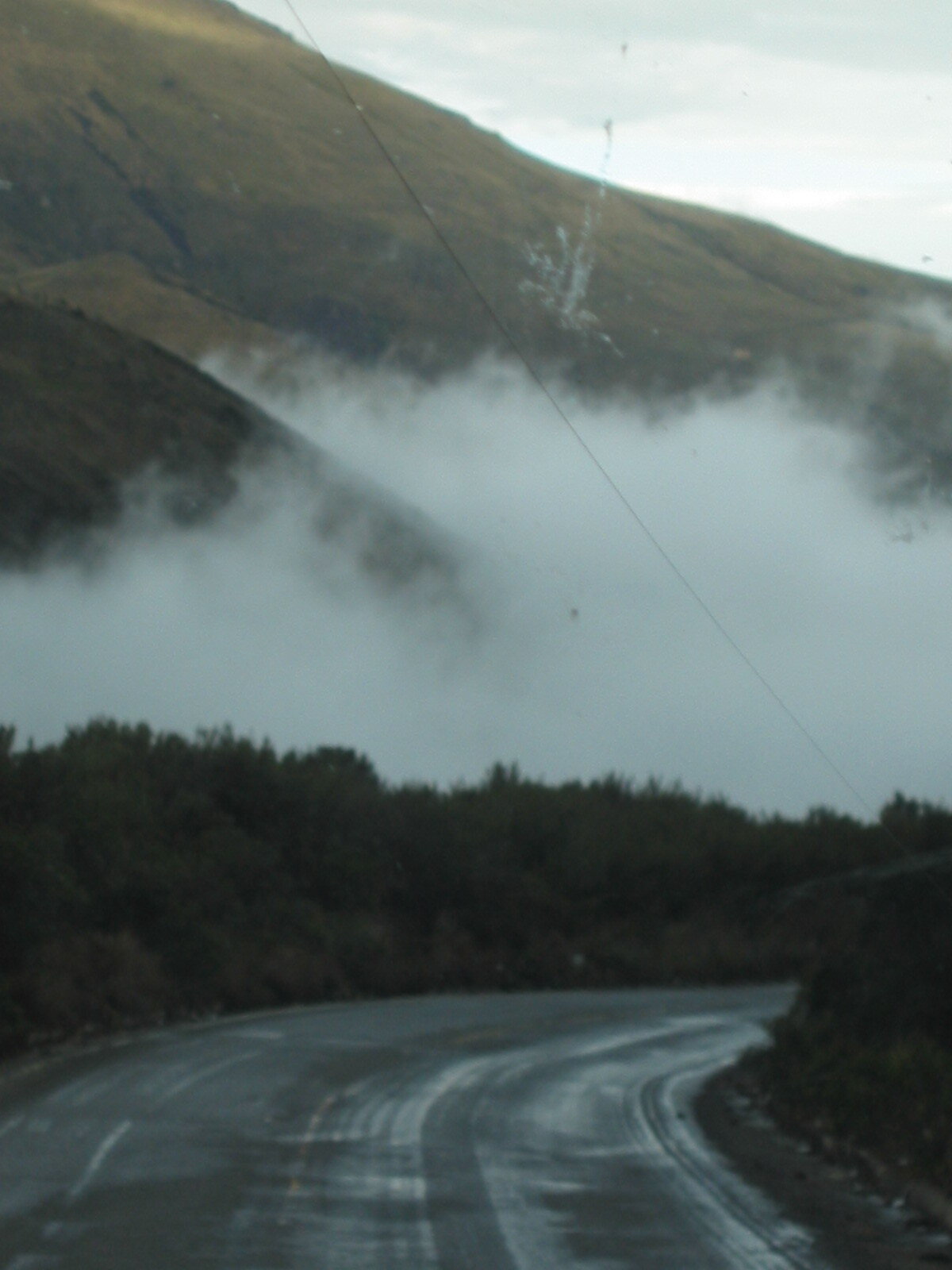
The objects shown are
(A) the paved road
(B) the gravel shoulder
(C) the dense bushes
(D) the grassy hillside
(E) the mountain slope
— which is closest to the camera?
(A) the paved road

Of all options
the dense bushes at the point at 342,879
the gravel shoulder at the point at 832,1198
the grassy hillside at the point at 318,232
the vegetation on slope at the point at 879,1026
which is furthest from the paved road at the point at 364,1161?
the grassy hillside at the point at 318,232

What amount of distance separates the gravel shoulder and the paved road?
279 millimetres

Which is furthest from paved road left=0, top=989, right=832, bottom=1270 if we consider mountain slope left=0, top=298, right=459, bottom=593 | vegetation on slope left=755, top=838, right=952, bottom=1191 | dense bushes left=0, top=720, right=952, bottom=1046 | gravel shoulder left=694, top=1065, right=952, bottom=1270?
mountain slope left=0, top=298, right=459, bottom=593

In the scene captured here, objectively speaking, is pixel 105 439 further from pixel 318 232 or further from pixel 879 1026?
pixel 879 1026

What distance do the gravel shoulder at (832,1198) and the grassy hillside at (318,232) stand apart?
8241 cm

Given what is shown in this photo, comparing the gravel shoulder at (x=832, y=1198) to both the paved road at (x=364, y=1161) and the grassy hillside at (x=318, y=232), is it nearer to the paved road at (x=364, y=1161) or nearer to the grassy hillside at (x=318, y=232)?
the paved road at (x=364, y=1161)

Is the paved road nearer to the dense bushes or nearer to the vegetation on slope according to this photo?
the vegetation on slope

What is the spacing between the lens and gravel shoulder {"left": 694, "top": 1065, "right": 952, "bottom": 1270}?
10898mm

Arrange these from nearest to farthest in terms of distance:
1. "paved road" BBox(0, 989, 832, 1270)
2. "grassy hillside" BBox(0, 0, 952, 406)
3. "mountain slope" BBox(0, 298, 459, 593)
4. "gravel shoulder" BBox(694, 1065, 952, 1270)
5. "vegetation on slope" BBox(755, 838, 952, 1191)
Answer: "paved road" BBox(0, 989, 832, 1270)
"gravel shoulder" BBox(694, 1065, 952, 1270)
"vegetation on slope" BBox(755, 838, 952, 1191)
"mountain slope" BBox(0, 298, 459, 593)
"grassy hillside" BBox(0, 0, 952, 406)

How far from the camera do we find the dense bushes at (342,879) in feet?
90.8


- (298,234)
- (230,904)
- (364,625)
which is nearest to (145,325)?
(298,234)

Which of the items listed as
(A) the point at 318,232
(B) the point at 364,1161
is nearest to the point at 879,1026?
(B) the point at 364,1161

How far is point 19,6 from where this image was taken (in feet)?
385

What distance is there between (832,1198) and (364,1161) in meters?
3.45
